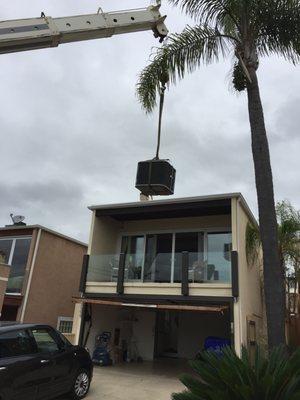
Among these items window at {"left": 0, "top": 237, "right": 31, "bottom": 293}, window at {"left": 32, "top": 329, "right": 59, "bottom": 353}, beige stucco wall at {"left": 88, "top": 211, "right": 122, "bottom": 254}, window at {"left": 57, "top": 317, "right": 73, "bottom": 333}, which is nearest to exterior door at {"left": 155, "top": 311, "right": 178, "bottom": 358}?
beige stucco wall at {"left": 88, "top": 211, "right": 122, "bottom": 254}

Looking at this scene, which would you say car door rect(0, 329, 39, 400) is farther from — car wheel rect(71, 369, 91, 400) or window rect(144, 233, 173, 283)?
window rect(144, 233, 173, 283)

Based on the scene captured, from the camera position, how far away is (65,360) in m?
8.36

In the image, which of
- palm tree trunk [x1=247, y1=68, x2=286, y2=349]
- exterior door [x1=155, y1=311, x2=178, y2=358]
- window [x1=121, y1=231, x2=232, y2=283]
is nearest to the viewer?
palm tree trunk [x1=247, y1=68, x2=286, y2=349]

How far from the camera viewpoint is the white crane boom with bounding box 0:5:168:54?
8.73 metres

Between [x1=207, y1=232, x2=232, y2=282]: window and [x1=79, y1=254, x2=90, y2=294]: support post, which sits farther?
[x1=79, y1=254, x2=90, y2=294]: support post

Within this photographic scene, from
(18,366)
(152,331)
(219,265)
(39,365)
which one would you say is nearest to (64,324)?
(152,331)

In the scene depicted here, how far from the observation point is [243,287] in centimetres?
1310

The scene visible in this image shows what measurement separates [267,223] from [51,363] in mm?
4864

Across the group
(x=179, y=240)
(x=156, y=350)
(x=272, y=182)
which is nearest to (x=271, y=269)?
→ (x=272, y=182)

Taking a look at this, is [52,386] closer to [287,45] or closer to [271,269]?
[271,269]

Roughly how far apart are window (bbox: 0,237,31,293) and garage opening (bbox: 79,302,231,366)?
408 cm

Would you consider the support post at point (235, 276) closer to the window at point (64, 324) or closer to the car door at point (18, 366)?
the car door at point (18, 366)

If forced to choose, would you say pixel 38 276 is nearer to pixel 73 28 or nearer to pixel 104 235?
pixel 104 235

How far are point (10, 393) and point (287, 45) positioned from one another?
929 cm
